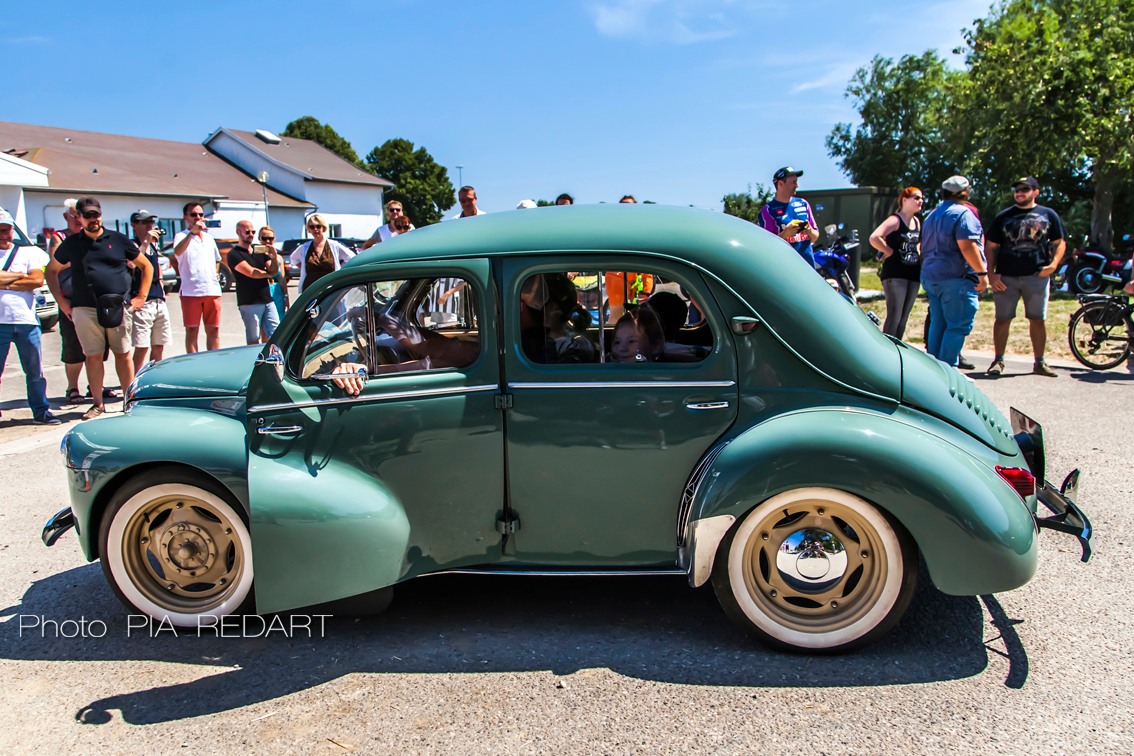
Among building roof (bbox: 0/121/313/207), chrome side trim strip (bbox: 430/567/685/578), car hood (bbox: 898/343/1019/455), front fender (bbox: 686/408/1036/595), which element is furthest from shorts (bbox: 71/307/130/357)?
building roof (bbox: 0/121/313/207)

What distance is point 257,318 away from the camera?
877 cm

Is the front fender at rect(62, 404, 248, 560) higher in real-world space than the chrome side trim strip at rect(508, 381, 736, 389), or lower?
lower

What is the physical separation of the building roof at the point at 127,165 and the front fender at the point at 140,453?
117ft

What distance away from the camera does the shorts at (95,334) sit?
24.4 ft

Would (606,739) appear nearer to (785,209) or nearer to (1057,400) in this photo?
(785,209)

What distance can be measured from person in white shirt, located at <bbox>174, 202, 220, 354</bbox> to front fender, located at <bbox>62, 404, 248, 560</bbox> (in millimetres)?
5248

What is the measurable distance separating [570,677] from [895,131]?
4115 centimetres

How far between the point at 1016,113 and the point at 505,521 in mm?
18231

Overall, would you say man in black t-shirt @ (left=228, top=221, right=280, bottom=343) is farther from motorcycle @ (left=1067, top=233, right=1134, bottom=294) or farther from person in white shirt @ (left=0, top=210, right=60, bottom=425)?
motorcycle @ (left=1067, top=233, right=1134, bottom=294)

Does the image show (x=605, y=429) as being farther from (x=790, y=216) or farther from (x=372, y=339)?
(x=790, y=216)

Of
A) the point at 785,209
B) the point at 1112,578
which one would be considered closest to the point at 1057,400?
the point at 785,209

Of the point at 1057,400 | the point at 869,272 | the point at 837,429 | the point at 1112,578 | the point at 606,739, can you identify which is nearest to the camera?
the point at 606,739

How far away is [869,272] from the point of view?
2197 cm

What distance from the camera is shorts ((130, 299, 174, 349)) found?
8.17 metres
